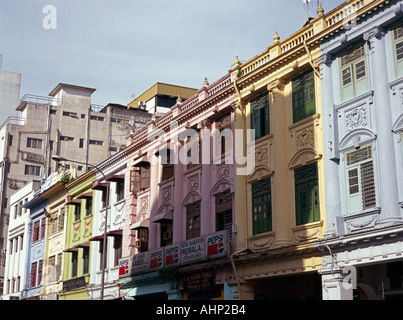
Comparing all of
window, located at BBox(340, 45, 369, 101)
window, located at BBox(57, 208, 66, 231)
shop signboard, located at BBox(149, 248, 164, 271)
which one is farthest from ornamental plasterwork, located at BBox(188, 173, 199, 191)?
window, located at BBox(57, 208, 66, 231)

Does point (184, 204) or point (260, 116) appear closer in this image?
point (260, 116)

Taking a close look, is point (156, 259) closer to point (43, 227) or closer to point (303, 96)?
point (303, 96)

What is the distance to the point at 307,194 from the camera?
70.1 ft

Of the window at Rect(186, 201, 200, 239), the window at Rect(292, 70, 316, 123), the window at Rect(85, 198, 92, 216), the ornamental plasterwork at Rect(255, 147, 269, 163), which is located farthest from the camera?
the window at Rect(85, 198, 92, 216)

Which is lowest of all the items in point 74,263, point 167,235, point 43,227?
point 74,263

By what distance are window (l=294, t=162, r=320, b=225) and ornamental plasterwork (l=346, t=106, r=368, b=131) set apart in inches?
78.5

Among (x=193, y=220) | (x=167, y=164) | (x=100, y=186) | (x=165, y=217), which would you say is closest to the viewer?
(x=193, y=220)

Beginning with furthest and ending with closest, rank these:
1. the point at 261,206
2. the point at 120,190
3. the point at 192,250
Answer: the point at 120,190, the point at 192,250, the point at 261,206

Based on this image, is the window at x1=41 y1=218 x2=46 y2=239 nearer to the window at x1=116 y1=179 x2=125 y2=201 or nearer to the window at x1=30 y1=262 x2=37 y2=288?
the window at x1=30 y1=262 x2=37 y2=288

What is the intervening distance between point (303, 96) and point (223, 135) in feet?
16.9

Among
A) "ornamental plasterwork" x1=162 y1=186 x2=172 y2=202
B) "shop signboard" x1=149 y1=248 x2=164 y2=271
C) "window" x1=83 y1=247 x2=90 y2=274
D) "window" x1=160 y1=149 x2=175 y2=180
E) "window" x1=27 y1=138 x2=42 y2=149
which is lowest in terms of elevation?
"shop signboard" x1=149 y1=248 x2=164 y2=271

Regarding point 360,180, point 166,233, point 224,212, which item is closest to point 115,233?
point 166,233

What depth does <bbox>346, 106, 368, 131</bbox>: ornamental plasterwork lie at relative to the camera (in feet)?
63.7

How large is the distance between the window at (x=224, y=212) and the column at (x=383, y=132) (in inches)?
323
